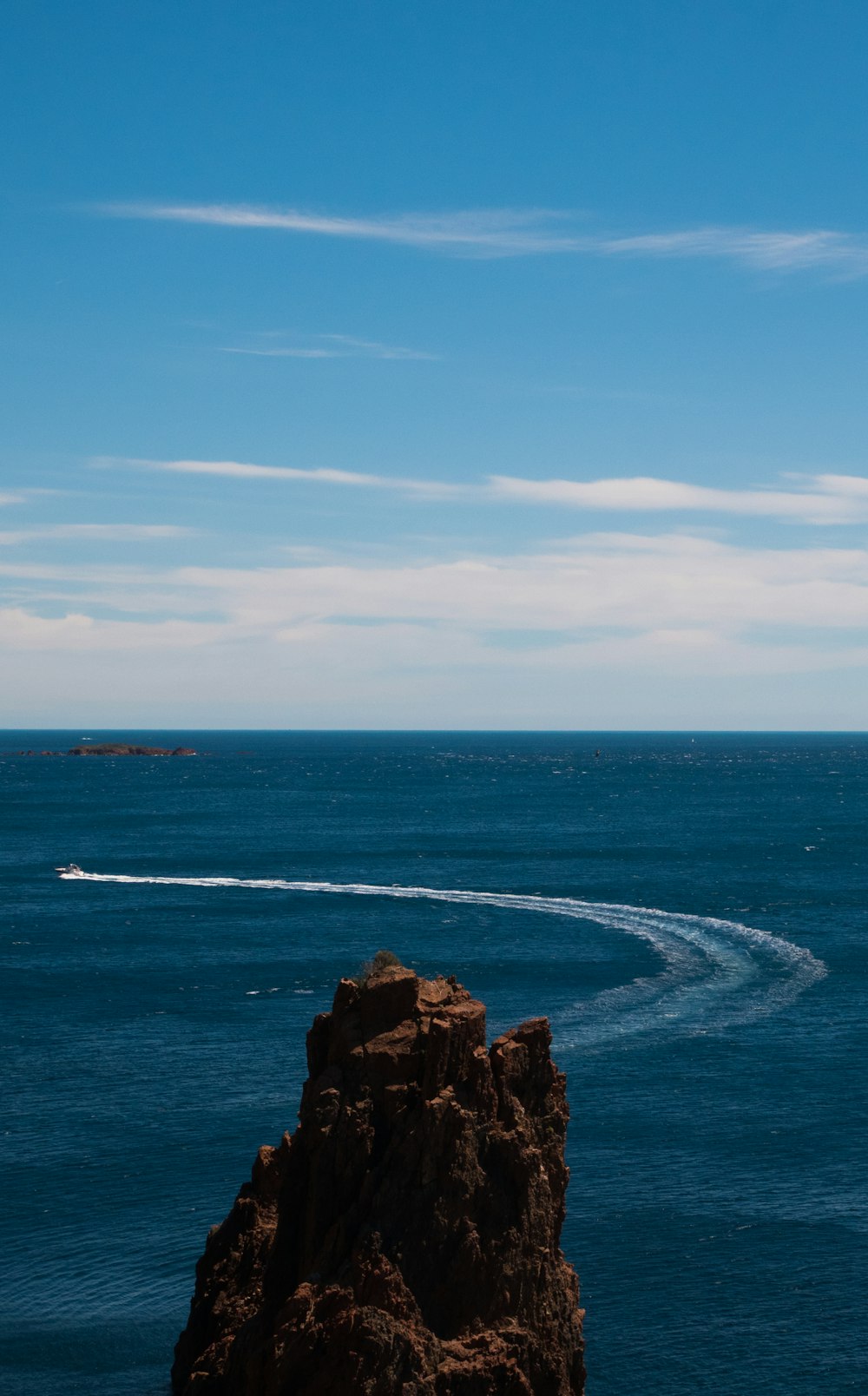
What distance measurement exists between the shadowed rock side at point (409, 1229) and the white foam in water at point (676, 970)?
47.1m

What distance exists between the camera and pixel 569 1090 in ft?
234

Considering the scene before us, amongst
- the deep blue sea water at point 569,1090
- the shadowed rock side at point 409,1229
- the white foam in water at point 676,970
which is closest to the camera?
the shadowed rock side at point 409,1229

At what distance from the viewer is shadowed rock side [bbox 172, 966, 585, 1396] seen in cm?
3089

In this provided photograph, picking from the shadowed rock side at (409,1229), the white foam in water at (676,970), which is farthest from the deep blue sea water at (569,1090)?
the shadowed rock side at (409,1229)

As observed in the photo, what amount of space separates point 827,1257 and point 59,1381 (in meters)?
28.0

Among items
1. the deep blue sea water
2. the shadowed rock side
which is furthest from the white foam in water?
the shadowed rock side

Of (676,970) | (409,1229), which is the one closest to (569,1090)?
(676,970)

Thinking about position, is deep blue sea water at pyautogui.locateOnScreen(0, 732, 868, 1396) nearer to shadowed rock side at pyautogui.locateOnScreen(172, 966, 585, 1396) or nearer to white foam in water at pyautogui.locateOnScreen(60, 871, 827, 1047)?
white foam in water at pyautogui.locateOnScreen(60, 871, 827, 1047)

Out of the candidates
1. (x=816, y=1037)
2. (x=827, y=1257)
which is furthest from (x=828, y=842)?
(x=827, y=1257)

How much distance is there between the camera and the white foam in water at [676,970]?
87062 millimetres

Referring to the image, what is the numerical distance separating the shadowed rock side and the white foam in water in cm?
4709

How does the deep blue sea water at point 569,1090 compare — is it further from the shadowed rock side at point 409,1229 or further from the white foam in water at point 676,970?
the shadowed rock side at point 409,1229

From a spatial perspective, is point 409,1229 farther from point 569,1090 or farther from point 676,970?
point 676,970

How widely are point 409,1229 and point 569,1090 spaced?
40396 millimetres
